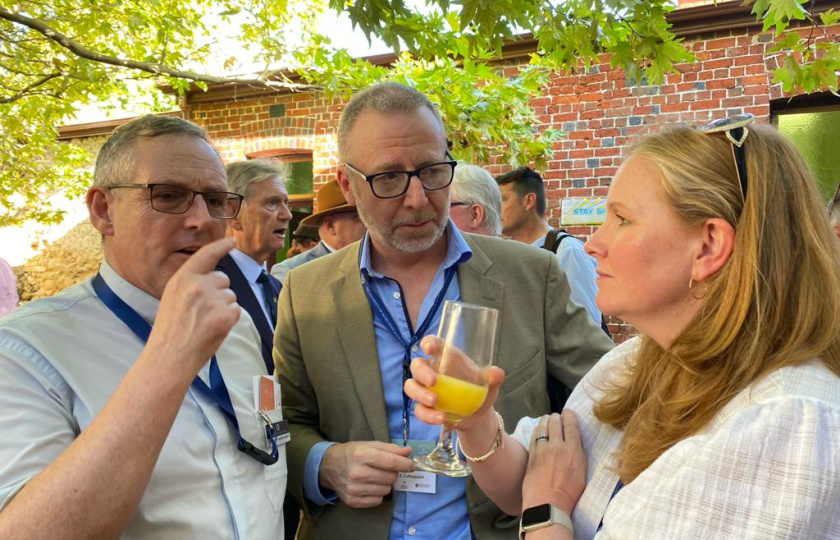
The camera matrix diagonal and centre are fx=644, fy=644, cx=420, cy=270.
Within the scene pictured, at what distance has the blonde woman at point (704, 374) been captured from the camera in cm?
120

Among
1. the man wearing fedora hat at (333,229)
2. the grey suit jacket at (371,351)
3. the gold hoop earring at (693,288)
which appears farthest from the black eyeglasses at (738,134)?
the man wearing fedora hat at (333,229)

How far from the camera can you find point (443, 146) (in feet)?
7.63

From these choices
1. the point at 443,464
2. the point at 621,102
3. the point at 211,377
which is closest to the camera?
the point at 443,464

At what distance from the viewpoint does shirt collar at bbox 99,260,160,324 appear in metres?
1.80

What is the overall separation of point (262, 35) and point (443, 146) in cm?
547

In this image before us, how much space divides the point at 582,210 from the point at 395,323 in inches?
230

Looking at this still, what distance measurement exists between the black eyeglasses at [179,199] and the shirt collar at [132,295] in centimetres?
22

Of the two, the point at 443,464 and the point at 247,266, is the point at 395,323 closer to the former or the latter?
the point at 443,464

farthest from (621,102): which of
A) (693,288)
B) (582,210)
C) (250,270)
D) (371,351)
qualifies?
(693,288)

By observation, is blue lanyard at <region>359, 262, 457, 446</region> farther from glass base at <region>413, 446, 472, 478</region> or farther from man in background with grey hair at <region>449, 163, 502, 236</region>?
man in background with grey hair at <region>449, 163, 502, 236</region>

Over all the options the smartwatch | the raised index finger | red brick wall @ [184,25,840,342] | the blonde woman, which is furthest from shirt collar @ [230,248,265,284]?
red brick wall @ [184,25,840,342]

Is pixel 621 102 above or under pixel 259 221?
above

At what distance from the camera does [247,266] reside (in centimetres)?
423

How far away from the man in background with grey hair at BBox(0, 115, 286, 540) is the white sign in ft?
19.5
